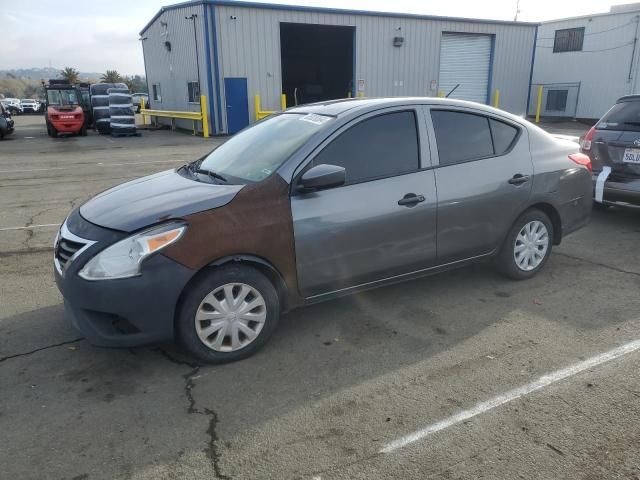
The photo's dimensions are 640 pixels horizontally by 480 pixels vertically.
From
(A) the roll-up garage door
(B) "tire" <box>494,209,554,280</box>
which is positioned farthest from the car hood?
(A) the roll-up garage door

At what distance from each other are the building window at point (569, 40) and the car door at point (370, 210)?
93.0 feet

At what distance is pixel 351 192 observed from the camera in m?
3.70

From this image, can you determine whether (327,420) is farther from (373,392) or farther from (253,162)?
(253,162)

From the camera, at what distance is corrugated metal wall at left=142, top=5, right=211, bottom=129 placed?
66.0ft

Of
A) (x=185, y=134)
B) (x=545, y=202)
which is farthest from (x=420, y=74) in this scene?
(x=545, y=202)

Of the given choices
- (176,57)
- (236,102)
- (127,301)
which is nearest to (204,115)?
(236,102)

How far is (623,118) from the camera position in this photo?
6574mm

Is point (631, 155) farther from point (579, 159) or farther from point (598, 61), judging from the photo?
point (598, 61)

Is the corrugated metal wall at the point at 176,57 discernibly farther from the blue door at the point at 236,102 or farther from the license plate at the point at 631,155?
the license plate at the point at 631,155

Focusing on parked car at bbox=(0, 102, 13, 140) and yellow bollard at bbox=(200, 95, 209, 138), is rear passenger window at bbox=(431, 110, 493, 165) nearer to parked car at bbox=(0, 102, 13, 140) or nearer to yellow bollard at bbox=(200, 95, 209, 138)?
yellow bollard at bbox=(200, 95, 209, 138)

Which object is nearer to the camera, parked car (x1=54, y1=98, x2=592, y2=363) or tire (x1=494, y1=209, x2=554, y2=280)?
parked car (x1=54, y1=98, x2=592, y2=363)

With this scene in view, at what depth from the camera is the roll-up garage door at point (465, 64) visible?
948 inches

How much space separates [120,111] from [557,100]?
22975 millimetres

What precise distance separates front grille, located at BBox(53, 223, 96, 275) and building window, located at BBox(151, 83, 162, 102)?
88.4 ft
